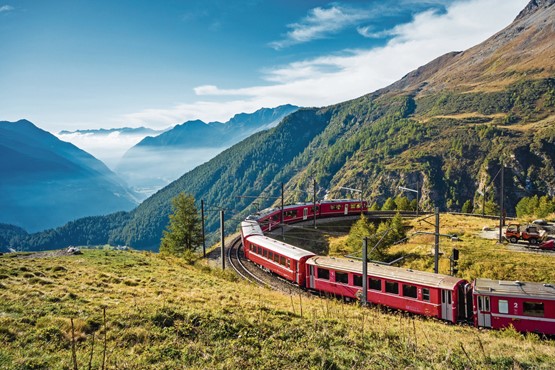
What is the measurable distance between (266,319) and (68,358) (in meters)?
6.75

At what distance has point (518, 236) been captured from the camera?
3462cm

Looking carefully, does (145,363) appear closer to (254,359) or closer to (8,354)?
(254,359)

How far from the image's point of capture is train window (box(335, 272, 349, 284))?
25.3m

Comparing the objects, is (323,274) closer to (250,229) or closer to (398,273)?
(398,273)

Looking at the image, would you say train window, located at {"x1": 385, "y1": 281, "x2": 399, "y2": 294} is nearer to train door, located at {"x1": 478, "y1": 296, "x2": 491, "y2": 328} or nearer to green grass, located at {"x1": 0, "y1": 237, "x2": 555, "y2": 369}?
train door, located at {"x1": 478, "y1": 296, "x2": 491, "y2": 328}

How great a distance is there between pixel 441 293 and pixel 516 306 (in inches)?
144

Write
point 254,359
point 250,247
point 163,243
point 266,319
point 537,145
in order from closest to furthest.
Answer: point 254,359 < point 266,319 < point 250,247 < point 163,243 < point 537,145

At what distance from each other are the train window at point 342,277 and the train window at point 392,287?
3.11 metres

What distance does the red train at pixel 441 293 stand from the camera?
732 inches

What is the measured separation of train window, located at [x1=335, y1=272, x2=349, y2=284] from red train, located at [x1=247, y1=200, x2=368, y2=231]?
24607 mm

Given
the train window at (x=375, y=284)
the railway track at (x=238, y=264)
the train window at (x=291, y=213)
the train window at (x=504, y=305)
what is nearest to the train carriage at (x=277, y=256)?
the railway track at (x=238, y=264)

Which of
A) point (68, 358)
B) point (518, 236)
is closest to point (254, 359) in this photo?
point (68, 358)

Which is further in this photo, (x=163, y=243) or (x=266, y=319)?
(x=163, y=243)

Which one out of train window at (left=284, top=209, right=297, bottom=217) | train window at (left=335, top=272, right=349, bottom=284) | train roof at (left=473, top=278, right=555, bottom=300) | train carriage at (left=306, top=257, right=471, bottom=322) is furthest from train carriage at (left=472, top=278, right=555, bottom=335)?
train window at (left=284, top=209, right=297, bottom=217)
